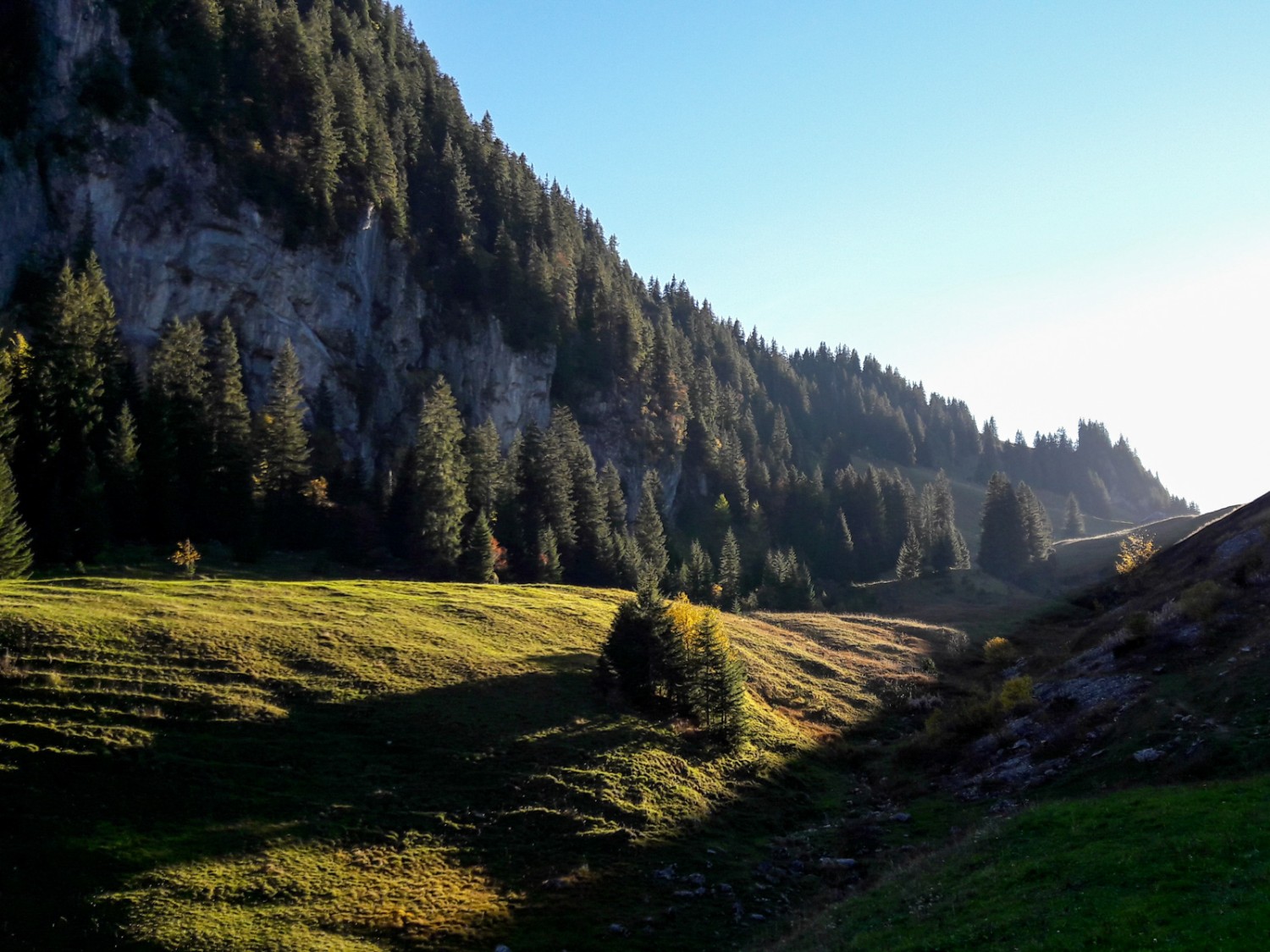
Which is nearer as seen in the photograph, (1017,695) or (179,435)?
(1017,695)

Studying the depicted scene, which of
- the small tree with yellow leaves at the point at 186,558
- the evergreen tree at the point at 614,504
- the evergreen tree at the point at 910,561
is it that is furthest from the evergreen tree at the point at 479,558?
the evergreen tree at the point at 910,561

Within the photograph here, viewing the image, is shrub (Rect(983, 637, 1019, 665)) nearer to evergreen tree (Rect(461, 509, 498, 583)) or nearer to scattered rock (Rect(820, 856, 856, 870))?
scattered rock (Rect(820, 856, 856, 870))

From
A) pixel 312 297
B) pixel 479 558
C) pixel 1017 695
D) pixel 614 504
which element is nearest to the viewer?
pixel 1017 695

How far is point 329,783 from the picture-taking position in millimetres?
34844

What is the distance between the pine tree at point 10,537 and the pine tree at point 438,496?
3446cm

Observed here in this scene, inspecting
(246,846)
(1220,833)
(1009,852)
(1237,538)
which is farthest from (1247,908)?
(1237,538)

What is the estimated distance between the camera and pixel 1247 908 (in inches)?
653

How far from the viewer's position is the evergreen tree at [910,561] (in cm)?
12562

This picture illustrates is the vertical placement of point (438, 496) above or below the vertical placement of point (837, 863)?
above

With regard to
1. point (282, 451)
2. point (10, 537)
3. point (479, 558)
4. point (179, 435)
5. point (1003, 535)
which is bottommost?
point (479, 558)

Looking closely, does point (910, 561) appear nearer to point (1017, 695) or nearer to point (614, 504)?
point (614, 504)

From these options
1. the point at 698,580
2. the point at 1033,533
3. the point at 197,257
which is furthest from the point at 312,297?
the point at 1033,533

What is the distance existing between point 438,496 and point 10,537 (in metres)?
37.7

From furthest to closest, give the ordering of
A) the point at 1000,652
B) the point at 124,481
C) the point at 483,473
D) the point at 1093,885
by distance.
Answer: the point at 483,473
the point at 1000,652
the point at 124,481
the point at 1093,885
